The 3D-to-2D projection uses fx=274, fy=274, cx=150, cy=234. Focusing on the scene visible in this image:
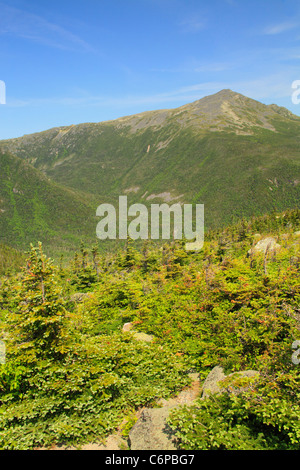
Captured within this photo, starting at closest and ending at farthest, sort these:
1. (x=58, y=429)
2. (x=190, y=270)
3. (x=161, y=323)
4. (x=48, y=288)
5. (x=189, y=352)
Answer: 1. (x=58, y=429)
2. (x=48, y=288)
3. (x=189, y=352)
4. (x=161, y=323)
5. (x=190, y=270)

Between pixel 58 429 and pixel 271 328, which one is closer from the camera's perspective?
pixel 58 429

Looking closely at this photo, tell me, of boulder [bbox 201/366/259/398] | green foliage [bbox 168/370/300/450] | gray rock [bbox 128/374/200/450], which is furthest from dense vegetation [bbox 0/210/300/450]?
gray rock [bbox 128/374/200/450]

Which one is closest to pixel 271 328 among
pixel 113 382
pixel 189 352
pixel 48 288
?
pixel 189 352

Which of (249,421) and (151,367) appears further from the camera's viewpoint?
(151,367)

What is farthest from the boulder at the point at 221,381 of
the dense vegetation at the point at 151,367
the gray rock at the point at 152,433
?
the gray rock at the point at 152,433

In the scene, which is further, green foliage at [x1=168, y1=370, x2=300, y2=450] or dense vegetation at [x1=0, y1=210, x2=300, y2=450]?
dense vegetation at [x1=0, y1=210, x2=300, y2=450]

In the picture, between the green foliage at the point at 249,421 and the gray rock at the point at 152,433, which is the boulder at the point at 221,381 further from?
the gray rock at the point at 152,433

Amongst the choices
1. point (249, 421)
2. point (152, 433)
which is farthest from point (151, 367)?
point (249, 421)

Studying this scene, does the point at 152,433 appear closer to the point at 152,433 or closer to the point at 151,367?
the point at 152,433

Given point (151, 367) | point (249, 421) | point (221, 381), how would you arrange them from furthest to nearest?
point (151, 367), point (221, 381), point (249, 421)

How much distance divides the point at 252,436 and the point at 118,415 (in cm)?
509

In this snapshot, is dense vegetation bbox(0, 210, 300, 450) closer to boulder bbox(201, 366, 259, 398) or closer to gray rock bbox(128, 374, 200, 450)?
boulder bbox(201, 366, 259, 398)
